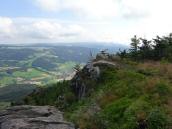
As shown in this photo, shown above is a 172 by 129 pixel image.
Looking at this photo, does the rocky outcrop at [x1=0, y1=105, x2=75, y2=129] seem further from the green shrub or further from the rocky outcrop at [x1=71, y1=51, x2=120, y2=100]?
the rocky outcrop at [x1=71, y1=51, x2=120, y2=100]

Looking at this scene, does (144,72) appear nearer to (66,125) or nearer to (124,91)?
(124,91)

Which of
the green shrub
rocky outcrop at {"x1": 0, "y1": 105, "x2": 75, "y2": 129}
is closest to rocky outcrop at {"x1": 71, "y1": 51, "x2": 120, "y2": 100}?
rocky outcrop at {"x1": 0, "y1": 105, "x2": 75, "y2": 129}

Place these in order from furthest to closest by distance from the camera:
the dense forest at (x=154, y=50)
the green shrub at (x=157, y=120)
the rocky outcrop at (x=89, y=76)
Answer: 1. the dense forest at (x=154, y=50)
2. the rocky outcrop at (x=89, y=76)
3. the green shrub at (x=157, y=120)

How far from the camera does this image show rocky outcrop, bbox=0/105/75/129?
2481 centimetres

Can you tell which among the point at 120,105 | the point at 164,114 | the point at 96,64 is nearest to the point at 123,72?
the point at 96,64

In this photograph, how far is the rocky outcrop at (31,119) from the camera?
2481cm

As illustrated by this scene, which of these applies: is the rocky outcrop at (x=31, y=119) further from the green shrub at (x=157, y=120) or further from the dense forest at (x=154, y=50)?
the dense forest at (x=154, y=50)

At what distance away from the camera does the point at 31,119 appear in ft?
87.6

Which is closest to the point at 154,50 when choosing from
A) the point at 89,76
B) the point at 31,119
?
the point at 89,76

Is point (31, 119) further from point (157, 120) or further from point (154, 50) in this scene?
point (154, 50)

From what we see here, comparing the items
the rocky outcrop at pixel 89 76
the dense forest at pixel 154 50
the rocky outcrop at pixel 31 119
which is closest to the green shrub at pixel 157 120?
the rocky outcrop at pixel 31 119

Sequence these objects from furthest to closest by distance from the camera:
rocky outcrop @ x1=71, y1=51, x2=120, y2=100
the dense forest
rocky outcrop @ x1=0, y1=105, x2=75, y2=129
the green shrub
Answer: the dense forest
rocky outcrop @ x1=71, y1=51, x2=120, y2=100
rocky outcrop @ x1=0, y1=105, x2=75, y2=129
the green shrub

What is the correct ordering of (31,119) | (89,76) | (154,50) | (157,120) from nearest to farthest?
(157,120)
(31,119)
(89,76)
(154,50)

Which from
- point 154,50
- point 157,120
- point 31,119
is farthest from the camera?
point 154,50
